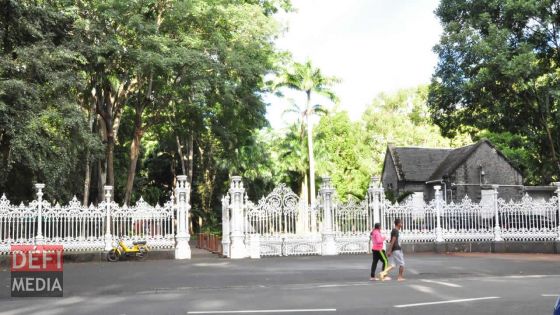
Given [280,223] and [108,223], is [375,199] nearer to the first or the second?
[280,223]

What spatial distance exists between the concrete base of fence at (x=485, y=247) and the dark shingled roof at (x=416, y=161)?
19207 mm

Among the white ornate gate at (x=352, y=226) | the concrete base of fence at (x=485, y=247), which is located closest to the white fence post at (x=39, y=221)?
the white ornate gate at (x=352, y=226)

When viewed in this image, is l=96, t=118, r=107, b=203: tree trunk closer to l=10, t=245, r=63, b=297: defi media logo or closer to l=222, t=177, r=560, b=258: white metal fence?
l=222, t=177, r=560, b=258: white metal fence

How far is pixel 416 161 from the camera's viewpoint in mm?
47094

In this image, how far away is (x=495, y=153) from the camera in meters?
44.3

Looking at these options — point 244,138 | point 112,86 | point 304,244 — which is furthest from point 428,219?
point 112,86

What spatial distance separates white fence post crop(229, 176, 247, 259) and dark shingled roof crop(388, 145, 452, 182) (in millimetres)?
23844

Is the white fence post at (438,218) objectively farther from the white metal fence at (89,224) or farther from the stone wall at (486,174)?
the stone wall at (486,174)

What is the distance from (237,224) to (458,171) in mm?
A: 24047

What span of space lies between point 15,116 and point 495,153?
33.7 m

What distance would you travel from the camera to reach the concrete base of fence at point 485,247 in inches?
993

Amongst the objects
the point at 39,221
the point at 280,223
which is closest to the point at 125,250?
the point at 39,221

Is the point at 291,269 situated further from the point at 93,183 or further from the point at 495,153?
the point at 495,153

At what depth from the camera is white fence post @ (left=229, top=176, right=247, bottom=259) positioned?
23.2m
